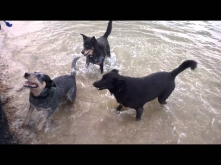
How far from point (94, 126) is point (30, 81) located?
84.5 inches

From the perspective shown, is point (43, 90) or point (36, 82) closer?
point (36, 82)

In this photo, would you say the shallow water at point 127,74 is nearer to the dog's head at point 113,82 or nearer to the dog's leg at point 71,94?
the dog's leg at point 71,94

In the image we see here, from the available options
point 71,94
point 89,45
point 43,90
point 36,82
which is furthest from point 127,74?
point 36,82

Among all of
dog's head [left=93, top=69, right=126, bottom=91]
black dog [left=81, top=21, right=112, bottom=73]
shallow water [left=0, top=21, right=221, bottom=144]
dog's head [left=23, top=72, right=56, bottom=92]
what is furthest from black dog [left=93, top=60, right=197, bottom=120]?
black dog [left=81, top=21, right=112, bottom=73]

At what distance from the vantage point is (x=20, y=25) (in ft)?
31.5

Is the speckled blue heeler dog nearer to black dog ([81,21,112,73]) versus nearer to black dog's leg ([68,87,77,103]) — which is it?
black dog's leg ([68,87,77,103])

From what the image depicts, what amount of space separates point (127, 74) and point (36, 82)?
157 inches

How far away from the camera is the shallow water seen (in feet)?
16.6

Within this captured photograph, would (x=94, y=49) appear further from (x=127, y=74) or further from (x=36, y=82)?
(x=36, y=82)

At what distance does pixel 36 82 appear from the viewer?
4020 millimetres

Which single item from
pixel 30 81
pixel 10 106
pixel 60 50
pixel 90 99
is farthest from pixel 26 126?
pixel 60 50

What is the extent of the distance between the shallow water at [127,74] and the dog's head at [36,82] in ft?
4.31

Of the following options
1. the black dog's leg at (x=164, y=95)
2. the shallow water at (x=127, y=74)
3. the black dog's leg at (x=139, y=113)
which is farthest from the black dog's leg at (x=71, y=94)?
the black dog's leg at (x=164, y=95)

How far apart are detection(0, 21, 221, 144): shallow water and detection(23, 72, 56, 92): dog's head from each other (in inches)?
51.8
